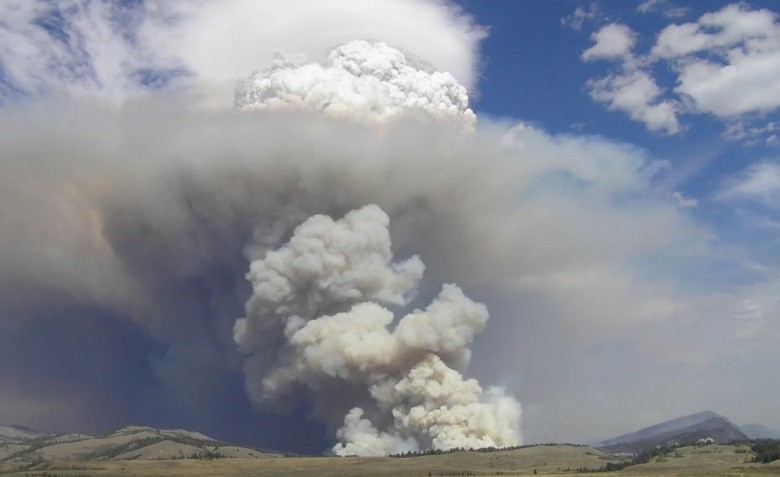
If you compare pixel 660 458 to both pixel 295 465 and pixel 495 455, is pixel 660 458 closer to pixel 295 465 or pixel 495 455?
pixel 495 455

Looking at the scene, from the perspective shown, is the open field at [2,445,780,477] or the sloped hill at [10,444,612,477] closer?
the open field at [2,445,780,477]

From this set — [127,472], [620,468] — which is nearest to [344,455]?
[127,472]

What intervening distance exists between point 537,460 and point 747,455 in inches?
1770

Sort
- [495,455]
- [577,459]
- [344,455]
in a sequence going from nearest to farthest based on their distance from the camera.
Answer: [344,455]
[495,455]
[577,459]

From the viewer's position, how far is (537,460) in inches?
6757

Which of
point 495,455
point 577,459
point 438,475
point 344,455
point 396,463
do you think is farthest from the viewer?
point 577,459

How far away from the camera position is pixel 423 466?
479ft

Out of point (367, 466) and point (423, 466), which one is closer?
point (367, 466)

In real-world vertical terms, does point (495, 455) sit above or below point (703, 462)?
above

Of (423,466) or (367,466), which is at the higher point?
(367,466)

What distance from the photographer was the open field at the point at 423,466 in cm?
13475

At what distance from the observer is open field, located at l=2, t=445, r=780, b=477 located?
5305 inches

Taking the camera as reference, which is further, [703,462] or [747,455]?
[747,455]

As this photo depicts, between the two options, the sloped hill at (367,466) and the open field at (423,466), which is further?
the sloped hill at (367,466)
